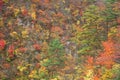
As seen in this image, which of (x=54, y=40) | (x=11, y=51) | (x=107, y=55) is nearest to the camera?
(x=107, y=55)

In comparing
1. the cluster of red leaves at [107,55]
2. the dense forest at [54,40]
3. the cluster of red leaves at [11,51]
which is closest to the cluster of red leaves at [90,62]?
the dense forest at [54,40]

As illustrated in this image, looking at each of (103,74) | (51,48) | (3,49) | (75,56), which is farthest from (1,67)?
(103,74)

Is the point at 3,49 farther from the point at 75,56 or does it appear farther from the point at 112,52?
the point at 112,52

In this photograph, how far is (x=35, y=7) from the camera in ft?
123

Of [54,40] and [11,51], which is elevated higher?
[54,40]

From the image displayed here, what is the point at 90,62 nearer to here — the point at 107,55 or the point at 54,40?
the point at 107,55

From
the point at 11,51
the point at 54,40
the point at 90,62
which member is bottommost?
the point at 90,62

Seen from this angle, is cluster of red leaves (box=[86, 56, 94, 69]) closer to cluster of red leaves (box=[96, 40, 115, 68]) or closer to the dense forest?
the dense forest

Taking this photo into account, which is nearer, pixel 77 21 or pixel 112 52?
pixel 112 52

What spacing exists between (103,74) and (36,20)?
1149 centimetres

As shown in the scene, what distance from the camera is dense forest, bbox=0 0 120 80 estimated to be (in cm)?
3209

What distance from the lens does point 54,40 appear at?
32.5 m

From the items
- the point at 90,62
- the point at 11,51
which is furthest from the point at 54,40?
the point at 11,51

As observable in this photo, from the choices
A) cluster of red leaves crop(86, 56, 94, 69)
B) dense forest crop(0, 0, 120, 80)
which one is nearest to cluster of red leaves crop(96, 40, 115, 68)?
dense forest crop(0, 0, 120, 80)
